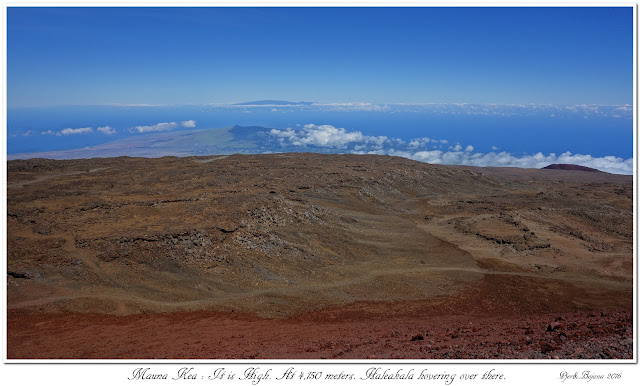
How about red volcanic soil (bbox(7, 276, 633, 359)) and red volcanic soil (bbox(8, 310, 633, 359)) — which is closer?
red volcanic soil (bbox(8, 310, 633, 359))

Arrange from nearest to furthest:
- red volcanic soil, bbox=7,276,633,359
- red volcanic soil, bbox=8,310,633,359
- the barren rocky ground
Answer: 1. red volcanic soil, bbox=8,310,633,359
2. red volcanic soil, bbox=7,276,633,359
3. the barren rocky ground

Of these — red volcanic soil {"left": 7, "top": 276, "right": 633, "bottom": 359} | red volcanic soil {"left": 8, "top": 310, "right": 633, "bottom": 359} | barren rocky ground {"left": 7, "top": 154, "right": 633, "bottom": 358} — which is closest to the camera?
red volcanic soil {"left": 8, "top": 310, "right": 633, "bottom": 359}

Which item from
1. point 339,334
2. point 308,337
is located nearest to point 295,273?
point 339,334

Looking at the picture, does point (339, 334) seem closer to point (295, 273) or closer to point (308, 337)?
point (308, 337)

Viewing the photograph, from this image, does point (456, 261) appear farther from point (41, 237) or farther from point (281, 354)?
point (41, 237)

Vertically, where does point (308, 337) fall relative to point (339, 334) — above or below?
above

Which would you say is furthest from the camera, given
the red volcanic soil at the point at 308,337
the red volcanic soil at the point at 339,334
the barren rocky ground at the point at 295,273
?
the barren rocky ground at the point at 295,273

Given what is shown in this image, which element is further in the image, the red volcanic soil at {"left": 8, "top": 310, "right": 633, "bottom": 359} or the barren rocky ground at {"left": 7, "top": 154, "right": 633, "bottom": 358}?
the barren rocky ground at {"left": 7, "top": 154, "right": 633, "bottom": 358}

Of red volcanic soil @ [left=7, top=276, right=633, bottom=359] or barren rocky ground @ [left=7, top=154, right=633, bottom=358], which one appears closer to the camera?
red volcanic soil @ [left=7, top=276, right=633, bottom=359]

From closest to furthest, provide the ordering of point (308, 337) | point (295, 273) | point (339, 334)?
1. point (308, 337)
2. point (339, 334)
3. point (295, 273)
